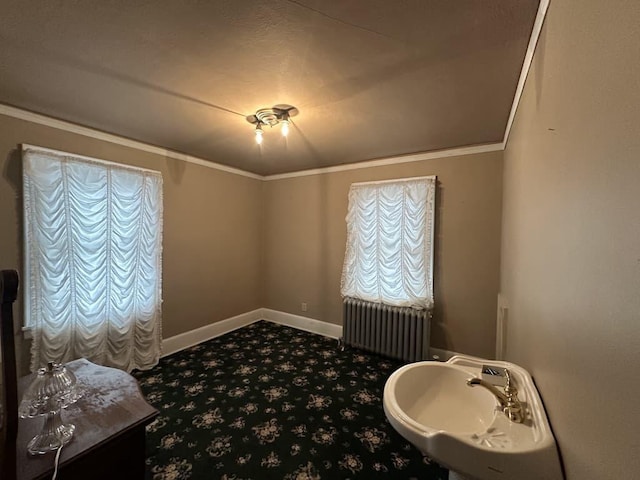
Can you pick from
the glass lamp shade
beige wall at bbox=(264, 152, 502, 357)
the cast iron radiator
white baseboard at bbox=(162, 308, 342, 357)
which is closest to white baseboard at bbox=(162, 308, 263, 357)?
white baseboard at bbox=(162, 308, 342, 357)

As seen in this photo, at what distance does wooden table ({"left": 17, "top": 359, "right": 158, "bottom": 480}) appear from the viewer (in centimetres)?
93

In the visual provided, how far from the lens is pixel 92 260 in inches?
91.9

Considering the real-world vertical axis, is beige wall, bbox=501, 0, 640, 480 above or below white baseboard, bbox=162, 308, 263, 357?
above

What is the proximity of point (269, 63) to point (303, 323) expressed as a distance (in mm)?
3219

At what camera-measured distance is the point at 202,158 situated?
3.24 m

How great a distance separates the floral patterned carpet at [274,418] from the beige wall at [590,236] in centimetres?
123

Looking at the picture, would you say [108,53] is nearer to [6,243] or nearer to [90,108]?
[90,108]

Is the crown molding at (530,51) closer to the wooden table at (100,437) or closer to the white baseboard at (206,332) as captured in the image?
the wooden table at (100,437)

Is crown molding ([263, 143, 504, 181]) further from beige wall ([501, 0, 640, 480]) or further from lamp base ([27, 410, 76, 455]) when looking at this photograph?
lamp base ([27, 410, 76, 455])

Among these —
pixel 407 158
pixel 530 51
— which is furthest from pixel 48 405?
pixel 407 158

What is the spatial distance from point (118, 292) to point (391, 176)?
3144 mm

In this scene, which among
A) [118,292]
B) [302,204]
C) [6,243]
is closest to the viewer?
[6,243]

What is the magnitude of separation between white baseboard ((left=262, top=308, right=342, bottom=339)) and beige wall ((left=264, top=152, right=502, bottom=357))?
8cm

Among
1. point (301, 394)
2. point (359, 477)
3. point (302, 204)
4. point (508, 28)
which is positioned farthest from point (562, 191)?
point (302, 204)
